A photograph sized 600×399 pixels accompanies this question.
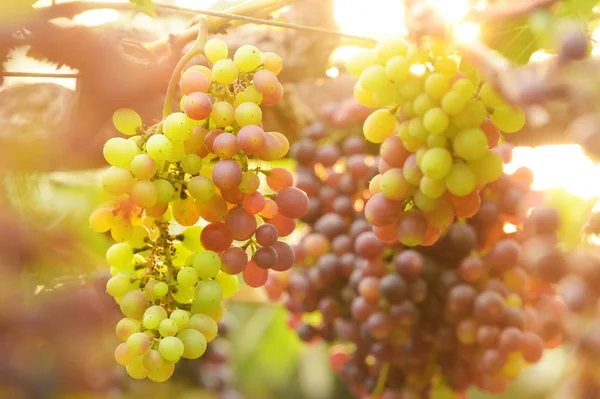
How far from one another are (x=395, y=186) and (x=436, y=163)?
4cm

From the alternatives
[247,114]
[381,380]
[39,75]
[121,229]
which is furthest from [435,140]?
[381,380]

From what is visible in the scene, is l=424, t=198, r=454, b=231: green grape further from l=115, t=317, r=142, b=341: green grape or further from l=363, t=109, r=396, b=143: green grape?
l=115, t=317, r=142, b=341: green grape

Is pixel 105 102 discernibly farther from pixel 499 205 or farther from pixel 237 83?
pixel 499 205

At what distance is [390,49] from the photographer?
0.49 m

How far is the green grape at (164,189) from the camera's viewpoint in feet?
1.58

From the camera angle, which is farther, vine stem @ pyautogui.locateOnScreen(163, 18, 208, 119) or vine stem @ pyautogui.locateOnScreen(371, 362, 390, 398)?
vine stem @ pyautogui.locateOnScreen(371, 362, 390, 398)

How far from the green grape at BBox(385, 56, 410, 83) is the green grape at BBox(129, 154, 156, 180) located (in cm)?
17

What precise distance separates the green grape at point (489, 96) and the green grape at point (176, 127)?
0.20m

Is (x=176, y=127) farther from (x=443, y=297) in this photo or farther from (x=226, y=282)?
(x=443, y=297)

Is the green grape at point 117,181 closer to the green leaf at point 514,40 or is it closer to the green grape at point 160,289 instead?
the green grape at point 160,289

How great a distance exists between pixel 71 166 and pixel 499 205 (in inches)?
19.5

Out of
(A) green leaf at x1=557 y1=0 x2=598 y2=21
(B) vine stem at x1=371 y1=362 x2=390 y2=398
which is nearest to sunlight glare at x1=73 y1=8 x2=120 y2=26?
(A) green leaf at x1=557 y1=0 x2=598 y2=21

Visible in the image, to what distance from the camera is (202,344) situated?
0.48 meters

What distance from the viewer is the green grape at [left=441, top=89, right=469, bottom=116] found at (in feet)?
1.51
